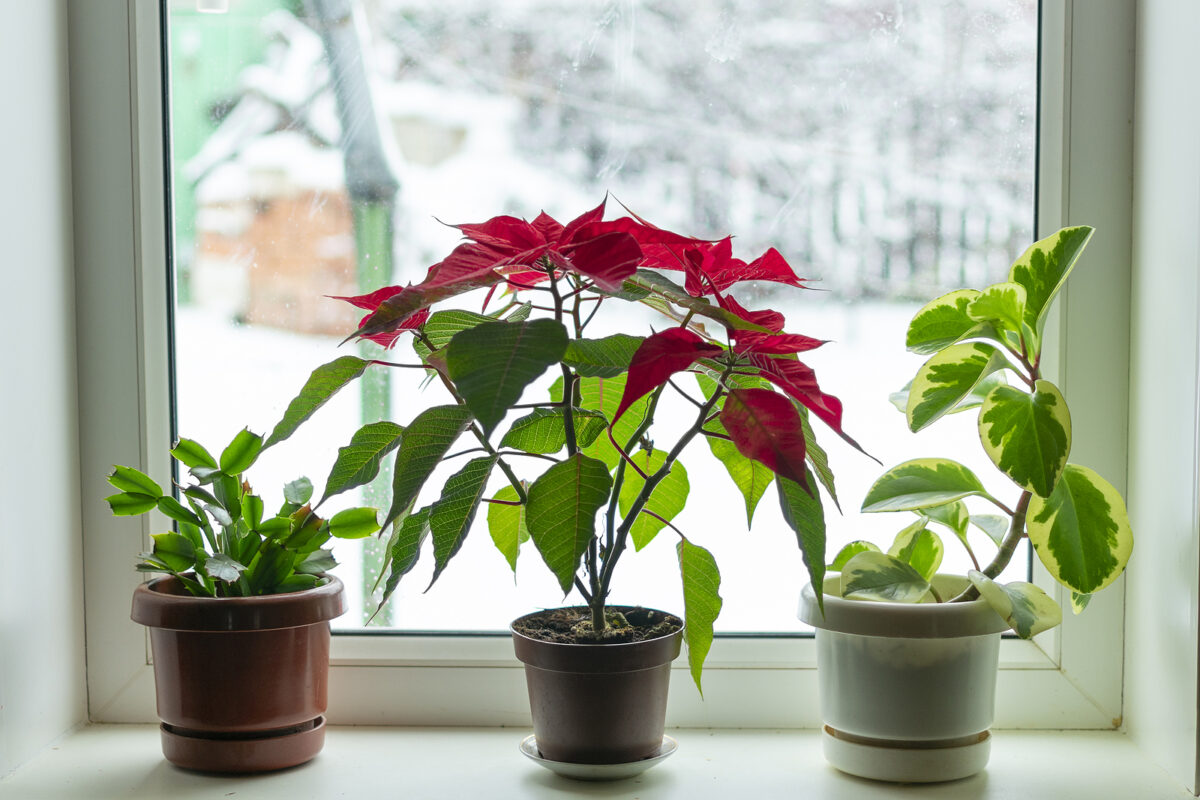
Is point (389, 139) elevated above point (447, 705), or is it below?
above

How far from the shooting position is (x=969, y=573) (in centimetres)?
90

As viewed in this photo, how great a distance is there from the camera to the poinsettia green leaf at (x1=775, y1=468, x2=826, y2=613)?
74 cm

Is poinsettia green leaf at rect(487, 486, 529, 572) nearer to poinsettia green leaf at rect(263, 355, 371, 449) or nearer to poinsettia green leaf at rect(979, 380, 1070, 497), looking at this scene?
poinsettia green leaf at rect(263, 355, 371, 449)

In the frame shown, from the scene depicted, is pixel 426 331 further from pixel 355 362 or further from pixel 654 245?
pixel 654 245

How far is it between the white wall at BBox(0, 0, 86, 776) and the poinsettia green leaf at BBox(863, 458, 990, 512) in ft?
2.65

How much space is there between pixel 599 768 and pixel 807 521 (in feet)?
1.03

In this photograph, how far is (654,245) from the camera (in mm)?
830

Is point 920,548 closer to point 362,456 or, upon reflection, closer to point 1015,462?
Result: point 1015,462

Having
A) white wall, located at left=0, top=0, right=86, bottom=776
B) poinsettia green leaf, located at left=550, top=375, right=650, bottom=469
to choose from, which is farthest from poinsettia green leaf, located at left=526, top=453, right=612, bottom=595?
white wall, located at left=0, top=0, right=86, bottom=776

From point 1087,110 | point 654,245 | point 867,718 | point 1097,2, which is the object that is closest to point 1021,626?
point 867,718

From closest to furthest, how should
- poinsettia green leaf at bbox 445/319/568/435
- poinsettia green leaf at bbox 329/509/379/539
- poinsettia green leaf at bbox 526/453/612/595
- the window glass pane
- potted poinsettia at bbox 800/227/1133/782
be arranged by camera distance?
poinsettia green leaf at bbox 445/319/568/435
poinsettia green leaf at bbox 526/453/612/595
potted poinsettia at bbox 800/227/1133/782
poinsettia green leaf at bbox 329/509/379/539
the window glass pane

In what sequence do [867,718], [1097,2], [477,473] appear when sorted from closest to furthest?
1. [477,473]
2. [867,718]
3. [1097,2]

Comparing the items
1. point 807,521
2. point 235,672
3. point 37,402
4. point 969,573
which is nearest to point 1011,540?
point 969,573

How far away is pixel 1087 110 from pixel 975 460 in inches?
15.6
